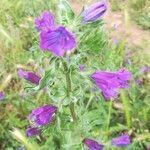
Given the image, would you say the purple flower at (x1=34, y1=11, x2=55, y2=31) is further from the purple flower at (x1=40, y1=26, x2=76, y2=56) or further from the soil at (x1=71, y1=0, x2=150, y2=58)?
the soil at (x1=71, y1=0, x2=150, y2=58)

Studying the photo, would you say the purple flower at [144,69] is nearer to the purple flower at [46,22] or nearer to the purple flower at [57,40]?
the purple flower at [46,22]

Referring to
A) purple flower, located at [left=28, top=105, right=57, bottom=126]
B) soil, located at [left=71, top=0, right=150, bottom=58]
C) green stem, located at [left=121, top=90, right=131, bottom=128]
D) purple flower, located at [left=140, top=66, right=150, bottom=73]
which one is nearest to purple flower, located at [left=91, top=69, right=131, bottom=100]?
purple flower, located at [left=28, top=105, right=57, bottom=126]

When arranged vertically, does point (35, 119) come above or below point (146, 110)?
above

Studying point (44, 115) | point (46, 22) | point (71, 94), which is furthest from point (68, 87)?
point (46, 22)

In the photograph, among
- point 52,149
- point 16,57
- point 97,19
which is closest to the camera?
point 97,19

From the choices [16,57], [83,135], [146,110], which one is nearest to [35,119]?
[83,135]

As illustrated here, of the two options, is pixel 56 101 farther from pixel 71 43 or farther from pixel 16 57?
pixel 16 57

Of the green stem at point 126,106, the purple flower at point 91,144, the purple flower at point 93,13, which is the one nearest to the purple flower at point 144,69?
the green stem at point 126,106
